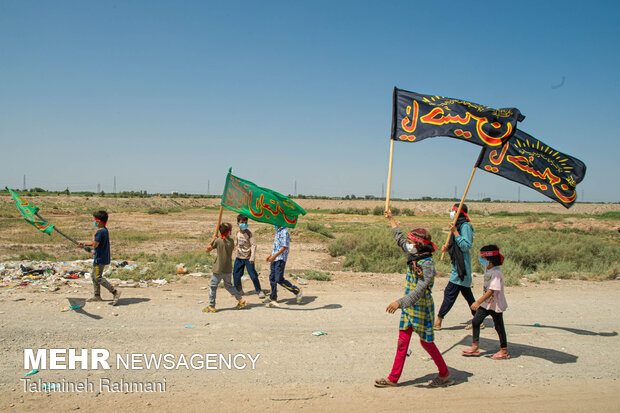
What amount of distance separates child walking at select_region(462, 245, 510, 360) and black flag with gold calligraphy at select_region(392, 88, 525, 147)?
6.02 feet

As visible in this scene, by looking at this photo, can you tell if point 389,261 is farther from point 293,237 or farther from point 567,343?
point 293,237

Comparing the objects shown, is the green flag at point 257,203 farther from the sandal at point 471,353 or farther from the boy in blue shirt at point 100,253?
the sandal at point 471,353

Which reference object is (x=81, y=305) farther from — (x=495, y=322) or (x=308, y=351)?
(x=495, y=322)

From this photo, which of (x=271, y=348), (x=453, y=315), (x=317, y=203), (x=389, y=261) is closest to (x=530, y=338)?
(x=453, y=315)

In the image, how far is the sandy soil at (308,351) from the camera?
4.49 metres

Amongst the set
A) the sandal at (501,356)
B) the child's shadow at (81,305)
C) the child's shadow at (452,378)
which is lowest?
the child's shadow at (81,305)

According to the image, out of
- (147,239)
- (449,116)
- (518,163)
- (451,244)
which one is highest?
(449,116)

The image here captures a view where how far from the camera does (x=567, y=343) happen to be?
6.52 metres

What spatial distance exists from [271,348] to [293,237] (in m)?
20.6

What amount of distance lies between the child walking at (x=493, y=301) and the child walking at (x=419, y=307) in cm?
121

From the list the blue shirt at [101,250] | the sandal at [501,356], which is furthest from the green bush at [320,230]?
the sandal at [501,356]

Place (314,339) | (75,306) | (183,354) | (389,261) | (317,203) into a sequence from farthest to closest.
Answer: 1. (317,203)
2. (389,261)
3. (75,306)
4. (314,339)
5. (183,354)

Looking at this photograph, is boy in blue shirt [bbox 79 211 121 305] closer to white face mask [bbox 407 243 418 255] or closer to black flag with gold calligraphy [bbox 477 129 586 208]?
white face mask [bbox 407 243 418 255]

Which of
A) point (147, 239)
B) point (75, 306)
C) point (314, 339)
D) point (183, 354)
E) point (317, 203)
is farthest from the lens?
point (317, 203)
